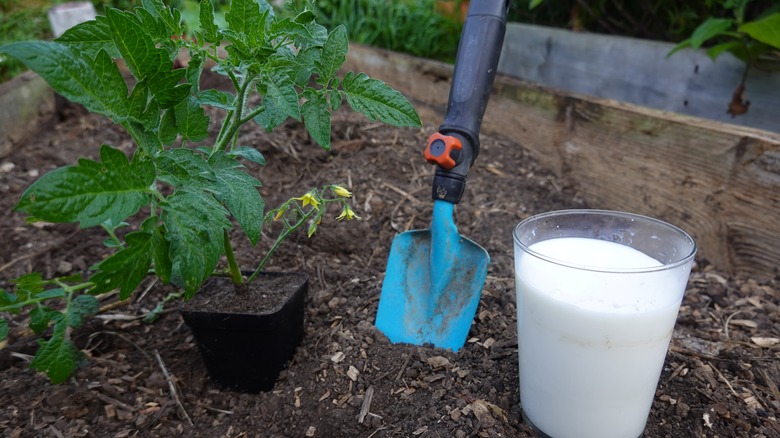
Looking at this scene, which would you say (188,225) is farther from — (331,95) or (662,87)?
(662,87)

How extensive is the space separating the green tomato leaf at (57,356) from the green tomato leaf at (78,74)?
22.3 inches

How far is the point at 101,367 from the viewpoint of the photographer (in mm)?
1495

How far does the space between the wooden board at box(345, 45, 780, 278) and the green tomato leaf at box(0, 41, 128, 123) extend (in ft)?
Answer: 5.99

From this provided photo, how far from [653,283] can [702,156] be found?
48.0 inches

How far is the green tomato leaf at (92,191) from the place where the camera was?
0.88 m

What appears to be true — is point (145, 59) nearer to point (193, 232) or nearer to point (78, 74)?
point (78, 74)

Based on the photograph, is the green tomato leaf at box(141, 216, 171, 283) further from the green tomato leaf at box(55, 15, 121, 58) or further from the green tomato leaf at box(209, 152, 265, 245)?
the green tomato leaf at box(55, 15, 121, 58)

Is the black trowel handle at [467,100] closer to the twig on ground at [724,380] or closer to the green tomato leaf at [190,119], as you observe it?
the green tomato leaf at [190,119]

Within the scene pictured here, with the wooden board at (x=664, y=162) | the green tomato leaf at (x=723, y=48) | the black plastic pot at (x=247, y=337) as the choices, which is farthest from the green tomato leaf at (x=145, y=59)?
the green tomato leaf at (x=723, y=48)

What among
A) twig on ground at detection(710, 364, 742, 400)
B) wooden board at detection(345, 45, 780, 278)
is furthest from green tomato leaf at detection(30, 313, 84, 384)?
wooden board at detection(345, 45, 780, 278)

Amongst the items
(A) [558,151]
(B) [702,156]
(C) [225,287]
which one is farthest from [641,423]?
(A) [558,151]

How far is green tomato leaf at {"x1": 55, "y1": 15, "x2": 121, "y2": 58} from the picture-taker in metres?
1.08

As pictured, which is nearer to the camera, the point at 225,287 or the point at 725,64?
the point at 225,287

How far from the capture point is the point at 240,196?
1.12 m
